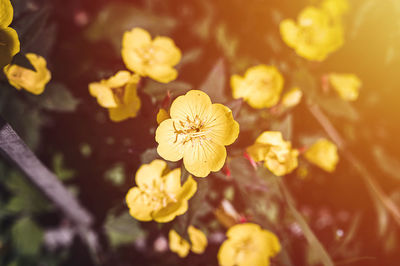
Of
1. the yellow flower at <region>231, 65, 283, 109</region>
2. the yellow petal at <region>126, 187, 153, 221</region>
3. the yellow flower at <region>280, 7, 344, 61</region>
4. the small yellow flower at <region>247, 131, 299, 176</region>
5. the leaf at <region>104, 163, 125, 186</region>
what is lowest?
the yellow petal at <region>126, 187, 153, 221</region>

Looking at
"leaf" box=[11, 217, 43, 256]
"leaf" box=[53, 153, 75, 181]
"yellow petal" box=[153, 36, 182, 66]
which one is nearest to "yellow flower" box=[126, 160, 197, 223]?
"yellow petal" box=[153, 36, 182, 66]

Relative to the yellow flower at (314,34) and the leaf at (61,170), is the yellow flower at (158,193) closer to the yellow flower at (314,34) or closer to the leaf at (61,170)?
the leaf at (61,170)

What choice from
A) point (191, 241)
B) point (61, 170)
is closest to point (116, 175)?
point (61, 170)

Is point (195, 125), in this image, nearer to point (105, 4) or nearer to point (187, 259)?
point (187, 259)

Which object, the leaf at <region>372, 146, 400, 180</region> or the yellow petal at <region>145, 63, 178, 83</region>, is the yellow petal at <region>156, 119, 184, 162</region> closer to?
the yellow petal at <region>145, 63, 178, 83</region>

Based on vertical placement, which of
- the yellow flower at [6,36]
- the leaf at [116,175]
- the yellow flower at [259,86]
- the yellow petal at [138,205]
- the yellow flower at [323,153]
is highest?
the yellow flower at [259,86]

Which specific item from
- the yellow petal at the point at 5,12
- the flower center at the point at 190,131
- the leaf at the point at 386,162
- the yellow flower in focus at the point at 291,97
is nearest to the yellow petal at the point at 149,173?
the flower center at the point at 190,131

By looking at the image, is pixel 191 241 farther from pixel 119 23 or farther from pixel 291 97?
pixel 119 23

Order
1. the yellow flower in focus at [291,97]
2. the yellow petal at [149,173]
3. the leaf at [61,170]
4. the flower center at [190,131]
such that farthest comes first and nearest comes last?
1. the leaf at [61,170]
2. the yellow flower in focus at [291,97]
3. the yellow petal at [149,173]
4. the flower center at [190,131]
